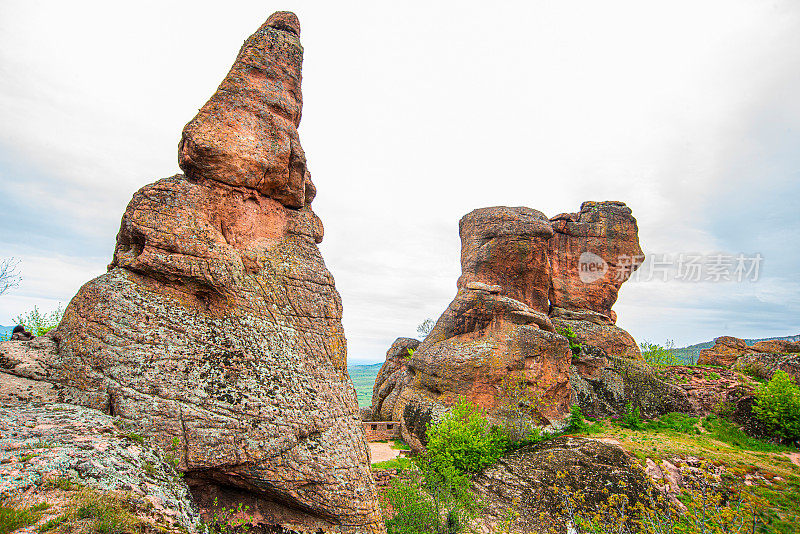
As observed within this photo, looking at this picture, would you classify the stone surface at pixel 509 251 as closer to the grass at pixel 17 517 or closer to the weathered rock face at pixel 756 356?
the weathered rock face at pixel 756 356

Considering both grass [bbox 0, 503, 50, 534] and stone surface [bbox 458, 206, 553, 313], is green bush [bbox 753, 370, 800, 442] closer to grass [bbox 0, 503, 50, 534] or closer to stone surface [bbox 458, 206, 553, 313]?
stone surface [bbox 458, 206, 553, 313]

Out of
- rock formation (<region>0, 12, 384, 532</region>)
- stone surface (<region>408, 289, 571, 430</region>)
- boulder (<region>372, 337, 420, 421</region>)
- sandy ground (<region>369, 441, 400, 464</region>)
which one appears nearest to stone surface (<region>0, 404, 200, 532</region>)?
rock formation (<region>0, 12, 384, 532</region>)

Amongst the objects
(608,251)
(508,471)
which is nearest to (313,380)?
(508,471)

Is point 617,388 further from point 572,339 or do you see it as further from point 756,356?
point 756,356

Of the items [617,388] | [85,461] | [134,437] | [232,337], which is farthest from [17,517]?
[617,388]

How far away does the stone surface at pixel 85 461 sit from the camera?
4.97 metres

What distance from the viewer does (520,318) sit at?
81.6ft

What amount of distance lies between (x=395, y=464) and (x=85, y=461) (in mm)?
14507

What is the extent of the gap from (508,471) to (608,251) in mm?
24583

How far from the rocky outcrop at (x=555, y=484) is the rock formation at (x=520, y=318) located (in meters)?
3.69

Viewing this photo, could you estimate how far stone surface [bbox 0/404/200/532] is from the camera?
16.3 ft

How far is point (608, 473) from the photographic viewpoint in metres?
16.7

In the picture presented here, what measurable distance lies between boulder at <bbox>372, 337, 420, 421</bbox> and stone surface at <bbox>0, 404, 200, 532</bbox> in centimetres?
1939

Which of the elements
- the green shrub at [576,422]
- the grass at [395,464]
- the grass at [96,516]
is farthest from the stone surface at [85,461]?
the green shrub at [576,422]
